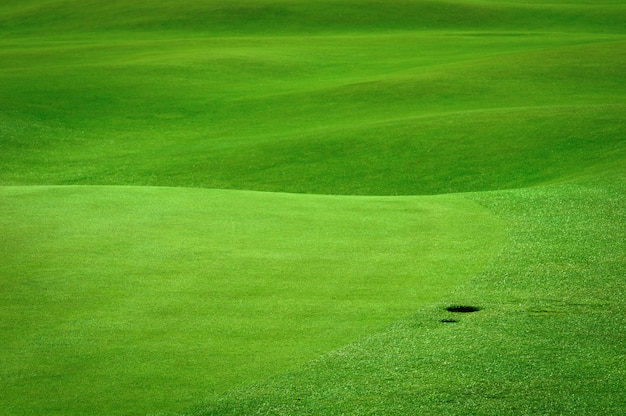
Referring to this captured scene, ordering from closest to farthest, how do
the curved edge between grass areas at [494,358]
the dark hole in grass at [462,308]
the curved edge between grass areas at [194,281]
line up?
1. the curved edge between grass areas at [494,358]
2. the curved edge between grass areas at [194,281]
3. the dark hole in grass at [462,308]

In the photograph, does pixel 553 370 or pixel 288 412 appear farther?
pixel 553 370

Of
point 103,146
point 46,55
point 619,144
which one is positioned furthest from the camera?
point 46,55

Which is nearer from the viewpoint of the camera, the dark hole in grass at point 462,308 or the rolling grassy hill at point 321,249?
the rolling grassy hill at point 321,249

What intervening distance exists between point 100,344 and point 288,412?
86.4 inches

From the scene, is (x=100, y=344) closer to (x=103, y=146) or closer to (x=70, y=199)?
(x=70, y=199)

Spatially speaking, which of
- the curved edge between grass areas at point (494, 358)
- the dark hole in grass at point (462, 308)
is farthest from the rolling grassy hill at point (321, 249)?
the dark hole in grass at point (462, 308)

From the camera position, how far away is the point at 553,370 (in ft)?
23.6

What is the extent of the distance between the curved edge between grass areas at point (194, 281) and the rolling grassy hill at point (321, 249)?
1.4 inches

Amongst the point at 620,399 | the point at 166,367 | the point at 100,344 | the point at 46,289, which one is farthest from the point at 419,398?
the point at 46,289

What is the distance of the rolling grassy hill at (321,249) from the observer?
7.04 m

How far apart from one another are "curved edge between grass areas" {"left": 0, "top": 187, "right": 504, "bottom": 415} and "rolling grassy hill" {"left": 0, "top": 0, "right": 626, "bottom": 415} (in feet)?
0.11

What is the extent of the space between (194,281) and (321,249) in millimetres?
2065

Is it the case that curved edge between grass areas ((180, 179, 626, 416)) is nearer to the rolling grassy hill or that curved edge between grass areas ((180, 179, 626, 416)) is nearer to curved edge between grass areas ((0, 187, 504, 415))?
the rolling grassy hill

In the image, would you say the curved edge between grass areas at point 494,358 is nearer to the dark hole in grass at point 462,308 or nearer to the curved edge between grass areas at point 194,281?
the dark hole in grass at point 462,308
